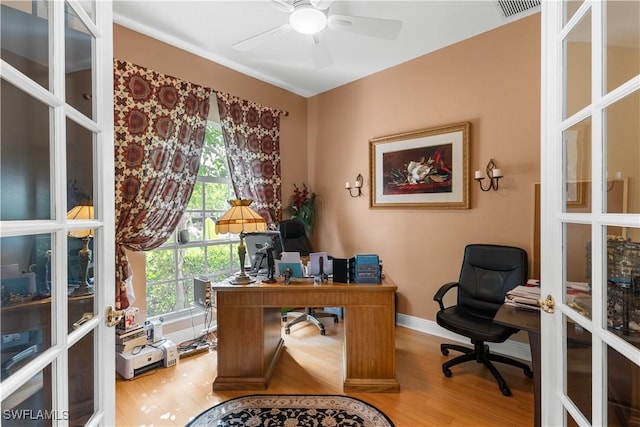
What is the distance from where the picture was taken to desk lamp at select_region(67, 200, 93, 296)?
0.97m

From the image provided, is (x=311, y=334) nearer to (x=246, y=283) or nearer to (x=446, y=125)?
(x=246, y=283)

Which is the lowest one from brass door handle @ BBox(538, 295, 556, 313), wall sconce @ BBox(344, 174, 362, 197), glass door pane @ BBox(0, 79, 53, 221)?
brass door handle @ BBox(538, 295, 556, 313)

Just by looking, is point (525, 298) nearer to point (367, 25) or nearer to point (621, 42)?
point (621, 42)

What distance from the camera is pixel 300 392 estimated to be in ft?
7.20

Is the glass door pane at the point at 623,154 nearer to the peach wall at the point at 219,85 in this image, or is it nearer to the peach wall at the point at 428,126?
the peach wall at the point at 428,126

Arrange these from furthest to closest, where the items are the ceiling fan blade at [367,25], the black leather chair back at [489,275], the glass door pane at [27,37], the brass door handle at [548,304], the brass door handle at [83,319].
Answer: the black leather chair back at [489,275]
the ceiling fan blade at [367,25]
the brass door handle at [548,304]
the brass door handle at [83,319]
the glass door pane at [27,37]

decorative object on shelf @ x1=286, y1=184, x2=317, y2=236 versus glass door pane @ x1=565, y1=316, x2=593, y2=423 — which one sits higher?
decorative object on shelf @ x1=286, y1=184, x2=317, y2=236

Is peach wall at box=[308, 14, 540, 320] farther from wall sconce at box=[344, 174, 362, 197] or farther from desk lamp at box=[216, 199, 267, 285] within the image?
desk lamp at box=[216, 199, 267, 285]

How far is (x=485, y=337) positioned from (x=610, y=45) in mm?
1952

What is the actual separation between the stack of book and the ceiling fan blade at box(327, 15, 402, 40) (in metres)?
2.95

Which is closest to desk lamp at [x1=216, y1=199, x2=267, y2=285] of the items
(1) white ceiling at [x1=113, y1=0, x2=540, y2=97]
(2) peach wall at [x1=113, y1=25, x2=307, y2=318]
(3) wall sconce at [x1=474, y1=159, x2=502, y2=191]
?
(2) peach wall at [x1=113, y1=25, x2=307, y2=318]

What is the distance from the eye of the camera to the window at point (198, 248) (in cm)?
307

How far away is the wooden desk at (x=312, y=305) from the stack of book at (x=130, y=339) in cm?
83

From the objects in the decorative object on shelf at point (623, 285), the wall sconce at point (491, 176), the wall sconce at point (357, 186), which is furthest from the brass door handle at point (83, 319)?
the wall sconce at point (357, 186)
